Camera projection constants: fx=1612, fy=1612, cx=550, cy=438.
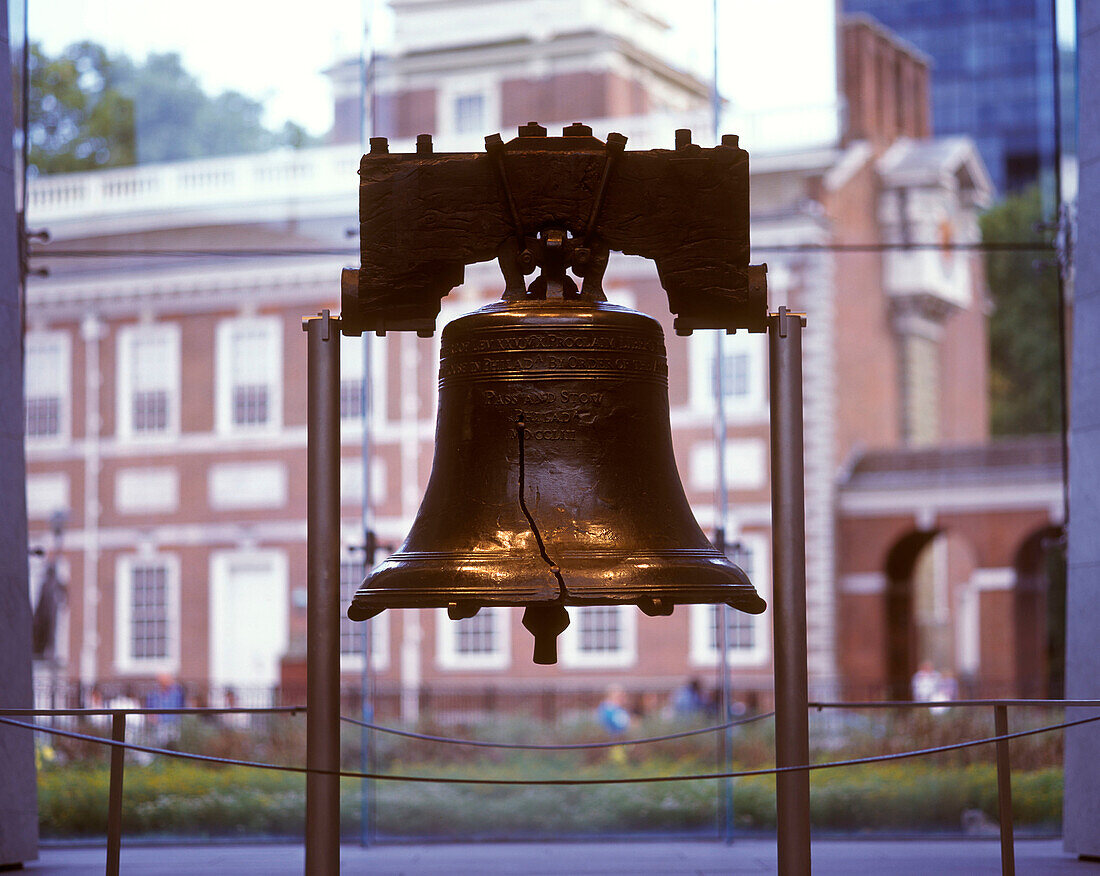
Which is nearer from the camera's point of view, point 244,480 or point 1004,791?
point 1004,791

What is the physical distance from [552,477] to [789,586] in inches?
30.7

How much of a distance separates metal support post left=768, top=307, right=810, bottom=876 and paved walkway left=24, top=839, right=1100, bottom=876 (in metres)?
Answer: 2.72

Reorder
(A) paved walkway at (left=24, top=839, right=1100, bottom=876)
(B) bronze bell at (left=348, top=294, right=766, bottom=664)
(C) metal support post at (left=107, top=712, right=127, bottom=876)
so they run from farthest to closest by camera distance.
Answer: (A) paved walkway at (left=24, top=839, right=1100, bottom=876)
(C) metal support post at (left=107, top=712, right=127, bottom=876)
(B) bronze bell at (left=348, top=294, right=766, bottom=664)

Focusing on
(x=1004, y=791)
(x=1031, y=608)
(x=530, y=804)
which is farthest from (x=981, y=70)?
(x=1004, y=791)

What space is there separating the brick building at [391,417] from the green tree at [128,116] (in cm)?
175

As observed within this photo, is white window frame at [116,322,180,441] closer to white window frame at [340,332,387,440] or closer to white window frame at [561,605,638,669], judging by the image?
white window frame at [340,332,387,440]

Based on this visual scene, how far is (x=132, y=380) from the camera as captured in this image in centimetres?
2220

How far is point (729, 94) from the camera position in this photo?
14.4 meters

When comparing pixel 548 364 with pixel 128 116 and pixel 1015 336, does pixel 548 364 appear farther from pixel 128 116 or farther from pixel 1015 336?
pixel 1015 336

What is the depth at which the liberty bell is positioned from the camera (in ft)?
11.0

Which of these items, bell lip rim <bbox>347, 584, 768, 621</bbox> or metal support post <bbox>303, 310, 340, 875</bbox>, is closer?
bell lip rim <bbox>347, 584, 768, 621</bbox>

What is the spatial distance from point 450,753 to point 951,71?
4844 centimetres

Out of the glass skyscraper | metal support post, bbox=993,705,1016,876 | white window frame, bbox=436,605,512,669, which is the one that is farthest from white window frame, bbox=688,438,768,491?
the glass skyscraper

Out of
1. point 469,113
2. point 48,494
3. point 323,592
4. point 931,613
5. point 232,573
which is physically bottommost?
point 931,613
